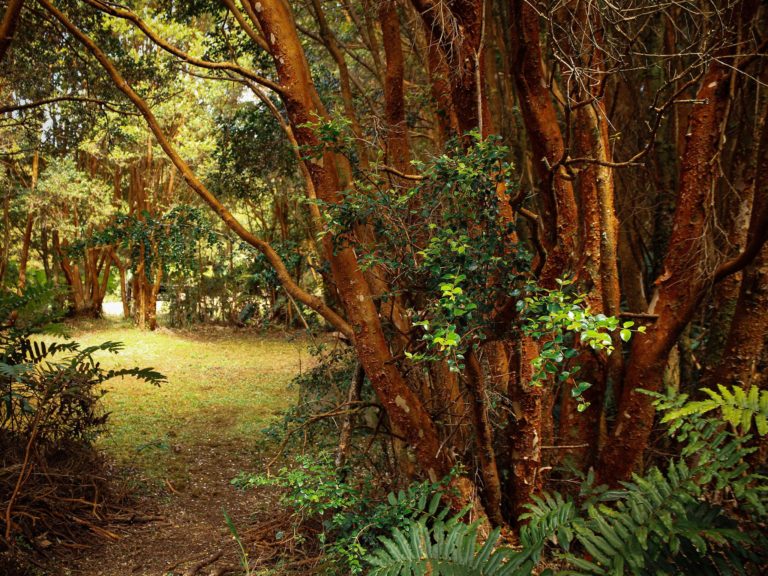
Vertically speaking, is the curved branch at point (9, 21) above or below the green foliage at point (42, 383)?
above

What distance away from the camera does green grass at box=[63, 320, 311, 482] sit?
24.1 ft

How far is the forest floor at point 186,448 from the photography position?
4633mm

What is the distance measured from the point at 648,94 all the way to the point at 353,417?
4.52m

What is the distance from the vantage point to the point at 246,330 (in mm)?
18797

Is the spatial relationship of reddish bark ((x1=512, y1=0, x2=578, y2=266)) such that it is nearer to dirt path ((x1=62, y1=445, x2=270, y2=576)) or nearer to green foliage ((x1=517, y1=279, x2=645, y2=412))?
green foliage ((x1=517, y1=279, x2=645, y2=412))

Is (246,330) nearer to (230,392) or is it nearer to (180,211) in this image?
(230,392)

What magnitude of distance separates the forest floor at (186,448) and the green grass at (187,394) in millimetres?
19

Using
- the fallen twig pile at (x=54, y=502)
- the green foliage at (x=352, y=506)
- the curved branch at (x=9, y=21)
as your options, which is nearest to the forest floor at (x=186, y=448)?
the fallen twig pile at (x=54, y=502)

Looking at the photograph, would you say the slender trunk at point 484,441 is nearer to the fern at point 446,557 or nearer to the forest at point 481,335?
the forest at point 481,335

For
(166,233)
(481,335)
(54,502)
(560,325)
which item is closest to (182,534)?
(54,502)

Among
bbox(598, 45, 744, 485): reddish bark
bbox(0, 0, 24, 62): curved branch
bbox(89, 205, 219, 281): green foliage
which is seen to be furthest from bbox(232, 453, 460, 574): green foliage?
bbox(0, 0, 24, 62): curved branch

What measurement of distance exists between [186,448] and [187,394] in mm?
3070

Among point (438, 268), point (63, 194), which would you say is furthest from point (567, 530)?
point (63, 194)

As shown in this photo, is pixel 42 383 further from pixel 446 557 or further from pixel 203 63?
pixel 446 557
